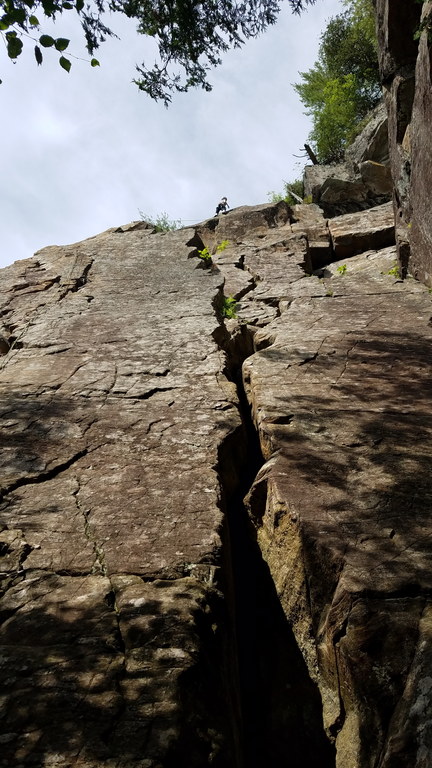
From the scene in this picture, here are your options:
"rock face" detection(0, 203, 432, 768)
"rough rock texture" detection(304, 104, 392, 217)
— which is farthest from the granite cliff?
"rough rock texture" detection(304, 104, 392, 217)

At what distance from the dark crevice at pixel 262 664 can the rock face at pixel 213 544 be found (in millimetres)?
12

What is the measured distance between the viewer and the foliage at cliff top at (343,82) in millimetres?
21406

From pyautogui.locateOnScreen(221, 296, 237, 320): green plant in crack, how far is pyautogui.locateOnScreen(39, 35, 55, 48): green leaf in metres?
3.33

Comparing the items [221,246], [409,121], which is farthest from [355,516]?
[221,246]

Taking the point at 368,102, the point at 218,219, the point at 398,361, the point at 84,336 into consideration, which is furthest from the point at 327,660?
the point at 368,102

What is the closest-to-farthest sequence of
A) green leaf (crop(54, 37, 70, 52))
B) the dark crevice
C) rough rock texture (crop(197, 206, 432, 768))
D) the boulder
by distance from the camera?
rough rock texture (crop(197, 206, 432, 768))
the dark crevice
green leaf (crop(54, 37, 70, 52))
the boulder

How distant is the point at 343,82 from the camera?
22.5 m

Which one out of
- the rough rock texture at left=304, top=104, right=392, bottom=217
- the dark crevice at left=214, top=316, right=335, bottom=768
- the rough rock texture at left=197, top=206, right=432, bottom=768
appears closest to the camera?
the rough rock texture at left=197, top=206, right=432, bottom=768

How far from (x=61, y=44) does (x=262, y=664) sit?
405cm

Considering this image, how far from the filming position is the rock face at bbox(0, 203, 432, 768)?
209 cm

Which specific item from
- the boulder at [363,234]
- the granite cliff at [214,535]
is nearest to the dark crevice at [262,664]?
the granite cliff at [214,535]

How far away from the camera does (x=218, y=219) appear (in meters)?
10.7

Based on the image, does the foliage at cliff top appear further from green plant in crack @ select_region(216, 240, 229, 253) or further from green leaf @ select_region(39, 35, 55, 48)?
green leaf @ select_region(39, 35, 55, 48)

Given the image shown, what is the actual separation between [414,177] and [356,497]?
18.3 feet
